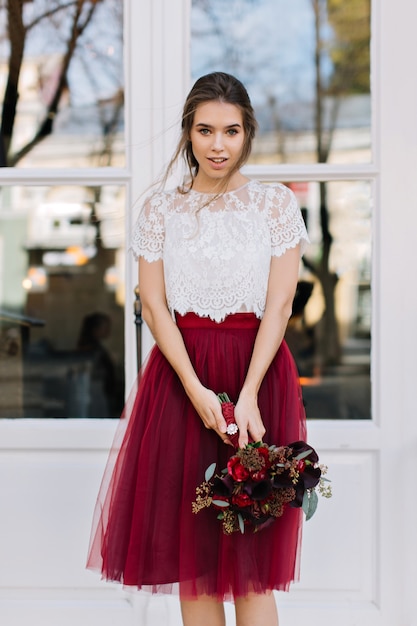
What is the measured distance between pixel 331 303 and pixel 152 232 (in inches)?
256

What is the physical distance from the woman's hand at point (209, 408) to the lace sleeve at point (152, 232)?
0.33m

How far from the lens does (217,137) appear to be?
1770mm

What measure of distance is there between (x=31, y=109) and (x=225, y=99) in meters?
3.65

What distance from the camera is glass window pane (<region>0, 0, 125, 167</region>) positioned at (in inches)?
141

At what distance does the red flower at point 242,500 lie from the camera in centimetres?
160

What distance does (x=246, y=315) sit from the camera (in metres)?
1.83

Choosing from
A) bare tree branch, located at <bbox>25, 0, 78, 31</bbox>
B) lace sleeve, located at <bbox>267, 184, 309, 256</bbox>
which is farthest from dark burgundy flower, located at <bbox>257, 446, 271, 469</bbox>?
bare tree branch, located at <bbox>25, 0, 78, 31</bbox>

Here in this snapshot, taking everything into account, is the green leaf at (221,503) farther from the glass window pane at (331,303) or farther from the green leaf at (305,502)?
the glass window pane at (331,303)

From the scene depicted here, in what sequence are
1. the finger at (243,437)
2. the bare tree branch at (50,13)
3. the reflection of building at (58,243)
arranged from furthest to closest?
1. the reflection of building at (58,243)
2. the bare tree branch at (50,13)
3. the finger at (243,437)

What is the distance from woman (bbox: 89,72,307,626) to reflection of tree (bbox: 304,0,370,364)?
1.47m

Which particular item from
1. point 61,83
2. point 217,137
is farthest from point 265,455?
point 61,83

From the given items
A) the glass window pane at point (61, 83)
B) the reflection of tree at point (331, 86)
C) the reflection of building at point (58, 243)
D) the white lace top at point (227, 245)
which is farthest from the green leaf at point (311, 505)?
the reflection of building at point (58, 243)

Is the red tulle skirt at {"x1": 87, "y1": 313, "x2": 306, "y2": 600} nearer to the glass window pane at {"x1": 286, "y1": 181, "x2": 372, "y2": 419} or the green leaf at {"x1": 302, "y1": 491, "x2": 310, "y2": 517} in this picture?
the green leaf at {"x1": 302, "y1": 491, "x2": 310, "y2": 517}

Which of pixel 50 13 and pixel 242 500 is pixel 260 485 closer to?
pixel 242 500
